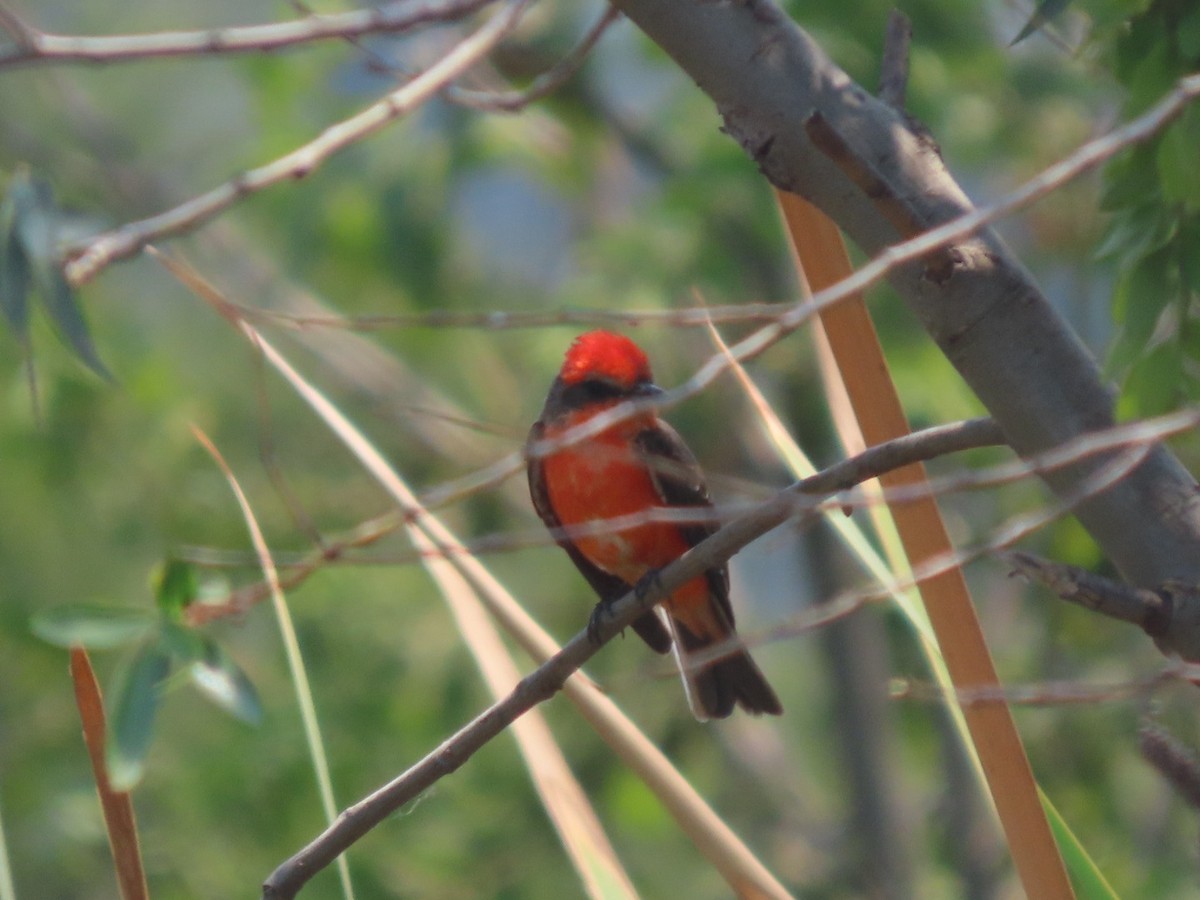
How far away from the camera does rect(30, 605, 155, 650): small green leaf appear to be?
186 cm

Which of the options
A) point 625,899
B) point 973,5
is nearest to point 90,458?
point 973,5

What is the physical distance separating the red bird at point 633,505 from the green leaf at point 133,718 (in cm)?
184

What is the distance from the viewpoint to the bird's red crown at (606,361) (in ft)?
13.5

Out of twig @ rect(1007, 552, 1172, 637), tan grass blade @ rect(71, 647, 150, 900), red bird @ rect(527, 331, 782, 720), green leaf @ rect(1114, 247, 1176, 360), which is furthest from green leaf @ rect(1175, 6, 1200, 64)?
red bird @ rect(527, 331, 782, 720)

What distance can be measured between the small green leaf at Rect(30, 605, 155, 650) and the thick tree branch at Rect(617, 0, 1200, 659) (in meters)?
1.06

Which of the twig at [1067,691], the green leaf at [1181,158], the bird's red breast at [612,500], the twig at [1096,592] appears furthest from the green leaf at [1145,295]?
the bird's red breast at [612,500]

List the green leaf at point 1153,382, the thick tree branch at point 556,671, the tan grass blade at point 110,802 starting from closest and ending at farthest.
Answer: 1. the green leaf at point 1153,382
2. the thick tree branch at point 556,671
3. the tan grass blade at point 110,802

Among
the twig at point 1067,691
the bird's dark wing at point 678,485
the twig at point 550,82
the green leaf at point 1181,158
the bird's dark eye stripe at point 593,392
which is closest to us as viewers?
the twig at point 1067,691

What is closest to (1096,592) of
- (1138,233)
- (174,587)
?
(1138,233)

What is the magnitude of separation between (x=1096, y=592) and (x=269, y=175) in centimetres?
113

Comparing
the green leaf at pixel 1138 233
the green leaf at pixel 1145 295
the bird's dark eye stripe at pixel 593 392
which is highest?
the green leaf at pixel 1138 233

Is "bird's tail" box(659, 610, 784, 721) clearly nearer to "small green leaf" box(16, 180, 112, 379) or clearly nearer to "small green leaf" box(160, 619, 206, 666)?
"small green leaf" box(160, 619, 206, 666)

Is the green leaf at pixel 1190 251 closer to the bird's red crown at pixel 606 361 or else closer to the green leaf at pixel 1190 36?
the green leaf at pixel 1190 36

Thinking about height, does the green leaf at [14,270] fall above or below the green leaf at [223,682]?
above
